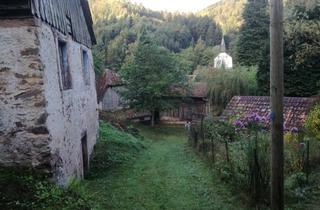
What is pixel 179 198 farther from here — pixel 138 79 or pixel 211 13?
pixel 211 13

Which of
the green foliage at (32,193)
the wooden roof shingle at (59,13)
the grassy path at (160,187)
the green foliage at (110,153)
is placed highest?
the wooden roof shingle at (59,13)

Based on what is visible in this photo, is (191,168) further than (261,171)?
Yes

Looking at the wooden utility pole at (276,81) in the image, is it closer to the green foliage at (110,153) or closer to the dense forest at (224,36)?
the green foliage at (110,153)

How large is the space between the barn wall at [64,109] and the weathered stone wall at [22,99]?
198 mm

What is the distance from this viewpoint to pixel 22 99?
21.8ft

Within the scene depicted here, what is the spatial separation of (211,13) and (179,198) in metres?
92.2

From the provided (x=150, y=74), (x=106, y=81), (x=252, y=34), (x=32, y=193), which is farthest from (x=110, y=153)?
(x=252, y=34)

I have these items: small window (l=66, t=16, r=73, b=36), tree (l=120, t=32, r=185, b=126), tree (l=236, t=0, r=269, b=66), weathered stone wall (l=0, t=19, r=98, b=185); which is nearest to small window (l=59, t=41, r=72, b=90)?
small window (l=66, t=16, r=73, b=36)

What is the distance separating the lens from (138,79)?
92.8 feet

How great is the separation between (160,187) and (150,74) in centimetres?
1917

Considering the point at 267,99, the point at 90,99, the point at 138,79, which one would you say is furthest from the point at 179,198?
the point at 138,79

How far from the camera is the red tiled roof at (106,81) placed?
3428 cm

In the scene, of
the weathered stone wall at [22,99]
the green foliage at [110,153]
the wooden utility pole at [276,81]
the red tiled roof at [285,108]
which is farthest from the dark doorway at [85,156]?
the red tiled roof at [285,108]

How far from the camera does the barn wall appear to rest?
702 cm
